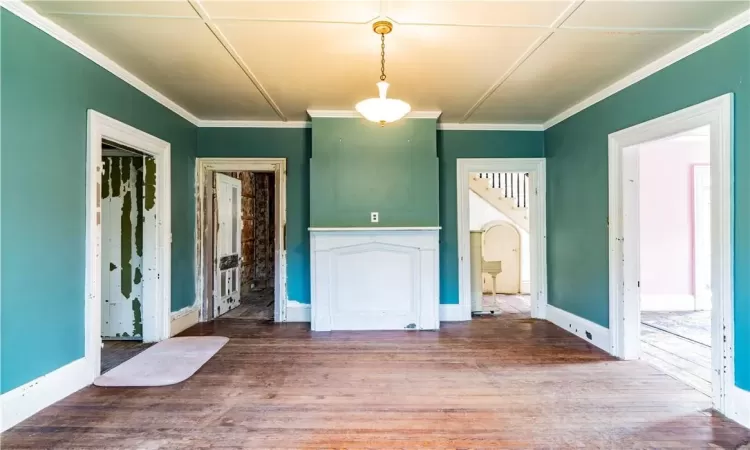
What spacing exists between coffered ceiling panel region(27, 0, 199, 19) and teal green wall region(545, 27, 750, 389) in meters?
3.45

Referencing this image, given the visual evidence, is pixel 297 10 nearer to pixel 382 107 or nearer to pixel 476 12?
pixel 382 107

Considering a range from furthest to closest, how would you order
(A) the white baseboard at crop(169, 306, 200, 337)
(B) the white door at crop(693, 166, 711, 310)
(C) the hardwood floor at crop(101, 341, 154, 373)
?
(B) the white door at crop(693, 166, 711, 310) < (A) the white baseboard at crop(169, 306, 200, 337) < (C) the hardwood floor at crop(101, 341, 154, 373)

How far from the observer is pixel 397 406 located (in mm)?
2547

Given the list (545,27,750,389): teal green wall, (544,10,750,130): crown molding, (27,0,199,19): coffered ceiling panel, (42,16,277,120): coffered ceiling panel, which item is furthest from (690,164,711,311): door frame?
(27,0,199,19): coffered ceiling panel

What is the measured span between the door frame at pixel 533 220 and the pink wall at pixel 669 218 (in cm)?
167

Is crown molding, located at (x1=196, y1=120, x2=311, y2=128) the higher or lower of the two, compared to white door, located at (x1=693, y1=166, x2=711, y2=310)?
higher

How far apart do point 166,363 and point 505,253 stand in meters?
5.59

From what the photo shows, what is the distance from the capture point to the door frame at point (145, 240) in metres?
A: 2.91

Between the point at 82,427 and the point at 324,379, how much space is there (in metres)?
1.55

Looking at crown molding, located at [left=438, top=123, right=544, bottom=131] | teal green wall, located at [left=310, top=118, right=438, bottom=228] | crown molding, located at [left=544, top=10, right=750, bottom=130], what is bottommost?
teal green wall, located at [left=310, top=118, right=438, bottom=228]

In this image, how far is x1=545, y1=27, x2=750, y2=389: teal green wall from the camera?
236 cm

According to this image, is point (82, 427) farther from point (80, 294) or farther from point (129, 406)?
point (80, 294)

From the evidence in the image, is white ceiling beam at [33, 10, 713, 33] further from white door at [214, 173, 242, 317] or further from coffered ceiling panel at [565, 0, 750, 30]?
white door at [214, 173, 242, 317]

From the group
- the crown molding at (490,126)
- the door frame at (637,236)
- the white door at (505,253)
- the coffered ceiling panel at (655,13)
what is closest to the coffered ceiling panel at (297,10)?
the coffered ceiling panel at (655,13)
